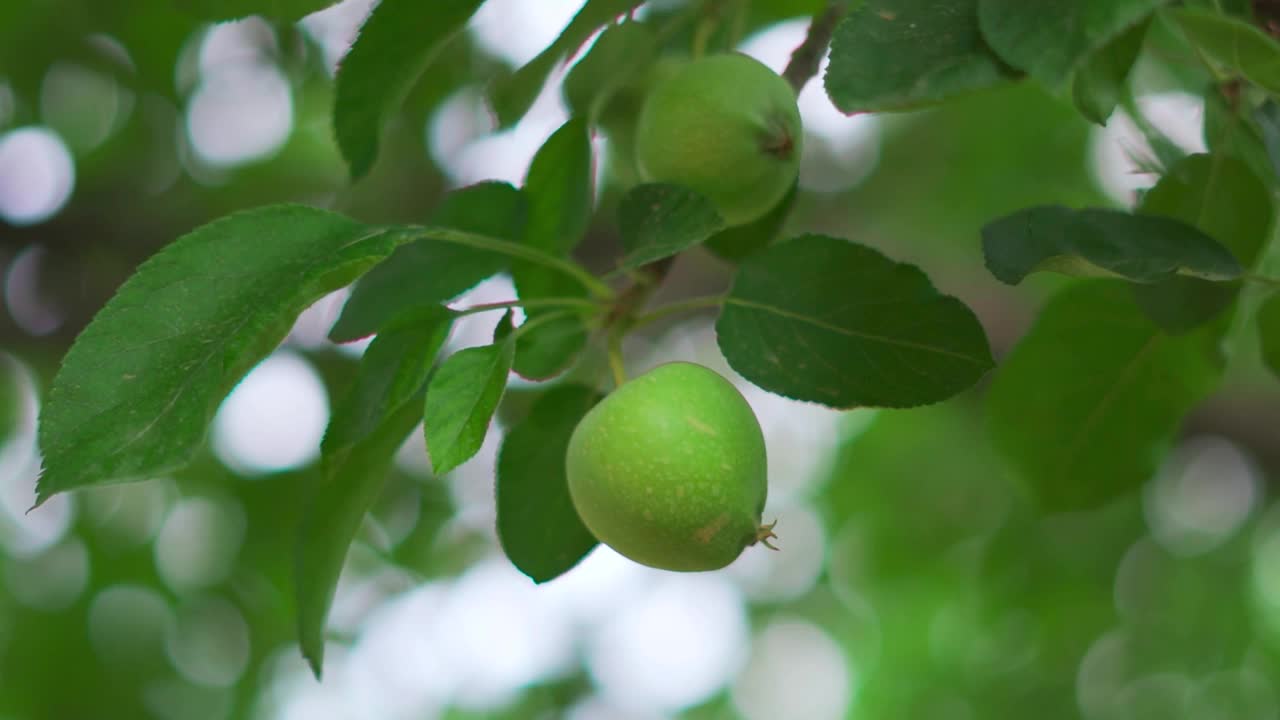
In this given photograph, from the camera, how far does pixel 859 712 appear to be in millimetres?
3617

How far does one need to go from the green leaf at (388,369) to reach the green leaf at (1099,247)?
14.0 inches

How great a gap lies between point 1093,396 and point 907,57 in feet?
1.98

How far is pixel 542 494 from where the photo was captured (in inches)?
34.5

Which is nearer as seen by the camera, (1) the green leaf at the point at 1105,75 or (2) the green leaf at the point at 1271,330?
(1) the green leaf at the point at 1105,75

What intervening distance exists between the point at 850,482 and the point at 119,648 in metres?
1.95

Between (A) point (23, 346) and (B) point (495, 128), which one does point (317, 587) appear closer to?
(B) point (495, 128)

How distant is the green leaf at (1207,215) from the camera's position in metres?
0.88

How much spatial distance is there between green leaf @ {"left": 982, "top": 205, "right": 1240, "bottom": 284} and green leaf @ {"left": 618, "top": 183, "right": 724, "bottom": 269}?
0.58 ft

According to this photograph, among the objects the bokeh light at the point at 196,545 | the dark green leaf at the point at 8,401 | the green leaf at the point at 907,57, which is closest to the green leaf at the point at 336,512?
the green leaf at the point at 907,57

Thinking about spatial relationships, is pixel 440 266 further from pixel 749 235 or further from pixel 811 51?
pixel 811 51

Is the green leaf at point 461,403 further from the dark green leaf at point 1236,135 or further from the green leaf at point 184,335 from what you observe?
the dark green leaf at point 1236,135

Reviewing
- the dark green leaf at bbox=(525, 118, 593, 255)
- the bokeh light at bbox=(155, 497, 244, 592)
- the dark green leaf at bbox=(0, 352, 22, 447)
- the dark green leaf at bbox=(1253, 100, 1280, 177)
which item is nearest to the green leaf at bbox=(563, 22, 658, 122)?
the dark green leaf at bbox=(525, 118, 593, 255)

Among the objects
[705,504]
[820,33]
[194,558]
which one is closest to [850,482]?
[194,558]

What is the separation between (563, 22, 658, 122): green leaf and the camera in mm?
985
